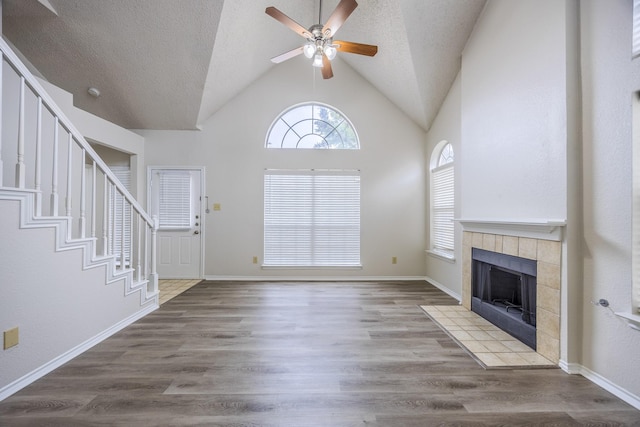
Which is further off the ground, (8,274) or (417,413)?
(8,274)

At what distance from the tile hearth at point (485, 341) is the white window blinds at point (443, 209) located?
129 cm

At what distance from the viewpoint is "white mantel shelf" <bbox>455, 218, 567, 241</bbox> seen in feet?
7.16

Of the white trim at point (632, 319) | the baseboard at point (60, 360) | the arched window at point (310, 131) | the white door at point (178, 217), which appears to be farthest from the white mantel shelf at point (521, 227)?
the white door at point (178, 217)

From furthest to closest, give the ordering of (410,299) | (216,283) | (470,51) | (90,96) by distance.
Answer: (216,283)
(90,96)
(410,299)
(470,51)

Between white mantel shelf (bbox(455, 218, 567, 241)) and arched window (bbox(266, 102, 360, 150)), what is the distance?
8.29ft

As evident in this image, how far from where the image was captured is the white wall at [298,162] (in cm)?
509

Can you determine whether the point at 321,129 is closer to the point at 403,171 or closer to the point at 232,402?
the point at 403,171

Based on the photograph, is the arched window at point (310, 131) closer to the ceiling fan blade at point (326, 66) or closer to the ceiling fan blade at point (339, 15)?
the ceiling fan blade at point (326, 66)

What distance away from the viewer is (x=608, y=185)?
1.93 meters

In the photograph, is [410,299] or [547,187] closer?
[547,187]

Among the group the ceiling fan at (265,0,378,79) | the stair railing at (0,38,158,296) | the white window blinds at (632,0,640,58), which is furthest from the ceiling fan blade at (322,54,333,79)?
the stair railing at (0,38,158,296)

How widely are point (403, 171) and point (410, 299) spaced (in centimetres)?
224

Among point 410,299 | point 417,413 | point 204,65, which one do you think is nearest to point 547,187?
point 417,413

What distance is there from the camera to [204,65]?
4.11 m
